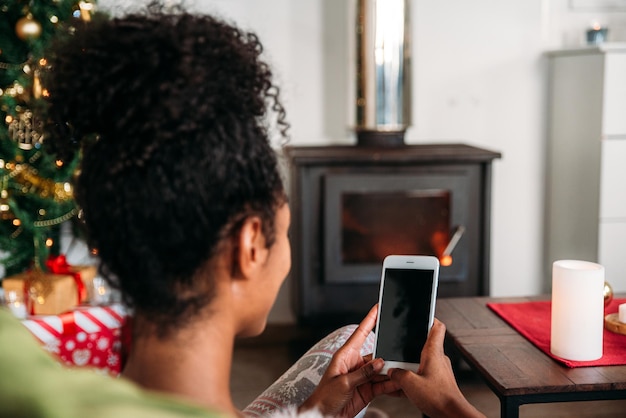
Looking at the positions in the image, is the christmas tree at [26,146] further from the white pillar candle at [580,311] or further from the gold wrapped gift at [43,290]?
the white pillar candle at [580,311]

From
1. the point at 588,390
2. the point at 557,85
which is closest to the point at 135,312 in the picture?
the point at 588,390

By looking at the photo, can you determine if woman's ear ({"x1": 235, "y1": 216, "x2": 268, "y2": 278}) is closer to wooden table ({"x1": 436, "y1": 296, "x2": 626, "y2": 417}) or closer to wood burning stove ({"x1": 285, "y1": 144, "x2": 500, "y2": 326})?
wooden table ({"x1": 436, "y1": 296, "x2": 626, "y2": 417})

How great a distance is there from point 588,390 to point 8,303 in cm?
197

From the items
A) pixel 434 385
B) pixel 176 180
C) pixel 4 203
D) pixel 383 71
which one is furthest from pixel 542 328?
pixel 4 203

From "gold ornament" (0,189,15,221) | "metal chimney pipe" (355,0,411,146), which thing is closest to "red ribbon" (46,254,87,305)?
"gold ornament" (0,189,15,221)

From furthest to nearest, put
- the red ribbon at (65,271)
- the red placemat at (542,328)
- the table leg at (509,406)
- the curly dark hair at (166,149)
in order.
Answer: the red ribbon at (65,271), the red placemat at (542,328), the table leg at (509,406), the curly dark hair at (166,149)

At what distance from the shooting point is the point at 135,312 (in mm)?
823

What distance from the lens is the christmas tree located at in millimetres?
2529

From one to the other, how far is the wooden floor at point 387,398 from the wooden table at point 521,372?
96cm

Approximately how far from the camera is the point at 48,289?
2.58 m

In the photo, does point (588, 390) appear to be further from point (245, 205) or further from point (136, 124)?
point (136, 124)

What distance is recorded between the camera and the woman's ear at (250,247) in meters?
0.81

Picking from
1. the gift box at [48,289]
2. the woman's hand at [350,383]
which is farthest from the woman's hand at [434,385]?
the gift box at [48,289]

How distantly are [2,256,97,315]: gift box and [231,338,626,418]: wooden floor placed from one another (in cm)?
64
